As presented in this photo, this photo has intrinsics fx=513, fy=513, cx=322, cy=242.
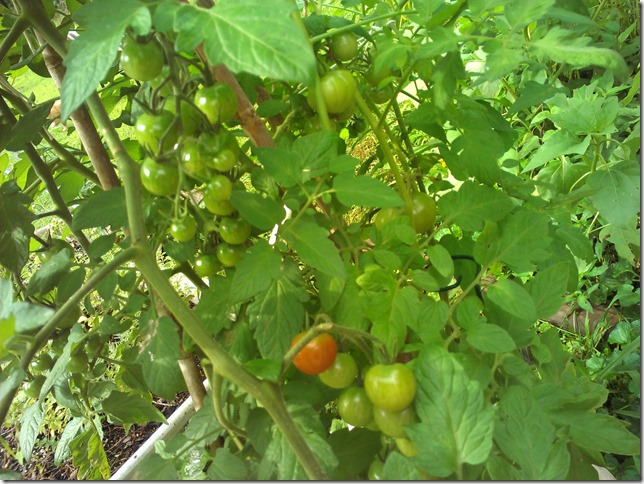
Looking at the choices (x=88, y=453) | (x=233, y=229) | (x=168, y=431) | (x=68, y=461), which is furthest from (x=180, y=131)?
(x=68, y=461)

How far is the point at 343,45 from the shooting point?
1.94 ft

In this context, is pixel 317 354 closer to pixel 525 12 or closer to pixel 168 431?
pixel 525 12

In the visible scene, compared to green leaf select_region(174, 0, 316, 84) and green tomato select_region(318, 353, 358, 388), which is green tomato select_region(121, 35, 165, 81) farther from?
green tomato select_region(318, 353, 358, 388)

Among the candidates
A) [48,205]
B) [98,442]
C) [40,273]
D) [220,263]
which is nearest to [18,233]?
[40,273]

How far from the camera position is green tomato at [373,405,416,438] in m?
0.45

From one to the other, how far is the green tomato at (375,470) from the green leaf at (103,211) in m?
0.35

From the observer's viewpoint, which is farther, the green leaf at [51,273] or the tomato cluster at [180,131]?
the green leaf at [51,273]

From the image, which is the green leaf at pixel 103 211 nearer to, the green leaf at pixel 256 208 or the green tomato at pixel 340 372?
the green leaf at pixel 256 208

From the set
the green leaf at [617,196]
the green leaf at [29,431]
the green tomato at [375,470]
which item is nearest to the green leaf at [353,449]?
Answer: the green tomato at [375,470]

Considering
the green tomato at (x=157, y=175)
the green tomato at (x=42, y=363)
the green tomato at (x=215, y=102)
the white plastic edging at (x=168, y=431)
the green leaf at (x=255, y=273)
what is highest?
the green tomato at (x=215, y=102)

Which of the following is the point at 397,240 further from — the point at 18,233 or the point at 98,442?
the point at 98,442

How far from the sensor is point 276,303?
529 mm

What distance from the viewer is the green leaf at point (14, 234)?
2.00ft

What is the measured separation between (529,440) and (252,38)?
14.7 inches
